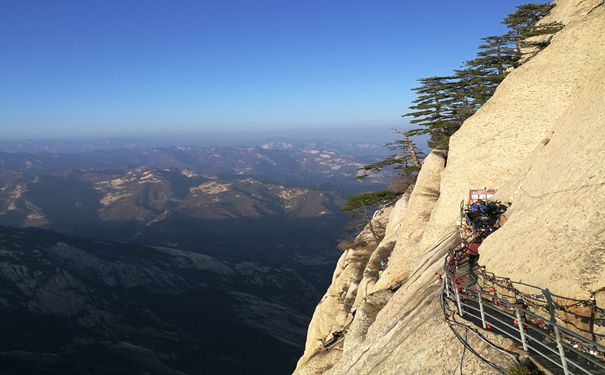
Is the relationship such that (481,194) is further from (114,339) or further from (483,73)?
(114,339)

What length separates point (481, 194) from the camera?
2780 centimetres

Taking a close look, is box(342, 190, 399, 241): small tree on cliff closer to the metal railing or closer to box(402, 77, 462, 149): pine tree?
box(402, 77, 462, 149): pine tree

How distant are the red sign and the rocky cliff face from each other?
835 millimetres

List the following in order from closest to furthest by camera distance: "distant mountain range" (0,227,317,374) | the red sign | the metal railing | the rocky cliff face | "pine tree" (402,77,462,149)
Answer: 1. the metal railing
2. the rocky cliff face
3. the red sign
4. "pine tree" (402,77,462,149)
5. "distant mountain range" (0,227,317,374)

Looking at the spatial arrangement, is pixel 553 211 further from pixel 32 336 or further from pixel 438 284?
pixel 32 336

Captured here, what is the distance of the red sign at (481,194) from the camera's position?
27.4m

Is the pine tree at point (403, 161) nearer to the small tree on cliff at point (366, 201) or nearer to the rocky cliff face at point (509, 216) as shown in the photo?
the small tree on cliff at point (366, 201)

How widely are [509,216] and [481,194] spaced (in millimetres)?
6958

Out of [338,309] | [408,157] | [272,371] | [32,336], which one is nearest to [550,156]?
[338,309]

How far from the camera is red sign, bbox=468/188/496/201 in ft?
89.8

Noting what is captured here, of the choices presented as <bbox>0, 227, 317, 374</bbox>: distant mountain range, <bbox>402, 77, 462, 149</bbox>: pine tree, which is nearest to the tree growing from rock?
<bbox>402, 77, 462, 149</bbox>: pine tree

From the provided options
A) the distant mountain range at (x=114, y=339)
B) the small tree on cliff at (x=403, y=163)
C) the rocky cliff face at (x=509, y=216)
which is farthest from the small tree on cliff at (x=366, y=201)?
the distant mountain range at (x=114, y=339)

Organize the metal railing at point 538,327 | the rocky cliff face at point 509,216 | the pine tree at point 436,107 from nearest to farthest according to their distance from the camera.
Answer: the metal railing at point 538,327 → the rocky cliff face at point 509,216 → the pine tree at point 436,107

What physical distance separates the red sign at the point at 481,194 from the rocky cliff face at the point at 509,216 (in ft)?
2.74
